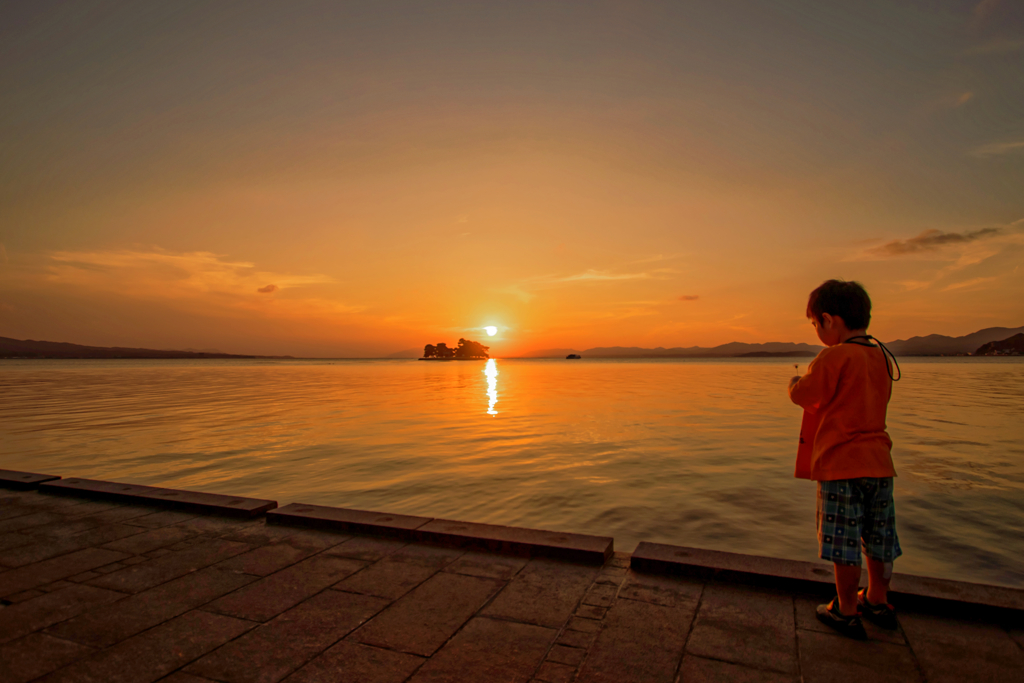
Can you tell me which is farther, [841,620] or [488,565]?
[488,565]

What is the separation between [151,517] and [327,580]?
2593mm

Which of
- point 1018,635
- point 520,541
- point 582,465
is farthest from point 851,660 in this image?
point 582,465

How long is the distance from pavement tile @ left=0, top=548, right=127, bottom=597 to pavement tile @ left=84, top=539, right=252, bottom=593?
0.30 meters

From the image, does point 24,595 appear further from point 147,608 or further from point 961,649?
point 961,649

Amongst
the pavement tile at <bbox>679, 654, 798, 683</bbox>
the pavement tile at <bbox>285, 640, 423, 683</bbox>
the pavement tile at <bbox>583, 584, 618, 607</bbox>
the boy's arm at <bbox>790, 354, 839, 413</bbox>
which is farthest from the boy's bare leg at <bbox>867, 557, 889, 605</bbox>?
the pavement tile at <bbox>285, 640, 423, 683</bbox>

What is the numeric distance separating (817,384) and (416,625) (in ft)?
8.51

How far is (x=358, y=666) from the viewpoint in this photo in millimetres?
2684

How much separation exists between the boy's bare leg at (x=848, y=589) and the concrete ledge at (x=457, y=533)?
149cm

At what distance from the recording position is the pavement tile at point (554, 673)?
2545mm

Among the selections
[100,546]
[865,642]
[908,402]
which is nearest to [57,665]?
[100,546]

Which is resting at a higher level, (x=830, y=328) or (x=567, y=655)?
(x=830, y=328)

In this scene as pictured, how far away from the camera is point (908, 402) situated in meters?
20.9

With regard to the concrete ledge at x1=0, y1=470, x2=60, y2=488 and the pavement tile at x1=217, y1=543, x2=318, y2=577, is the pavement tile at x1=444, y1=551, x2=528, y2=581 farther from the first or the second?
the concrete ledge at x1=0, y1=470, x2=60, y2=488

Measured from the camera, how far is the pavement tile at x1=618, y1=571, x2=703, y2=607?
3.38m
